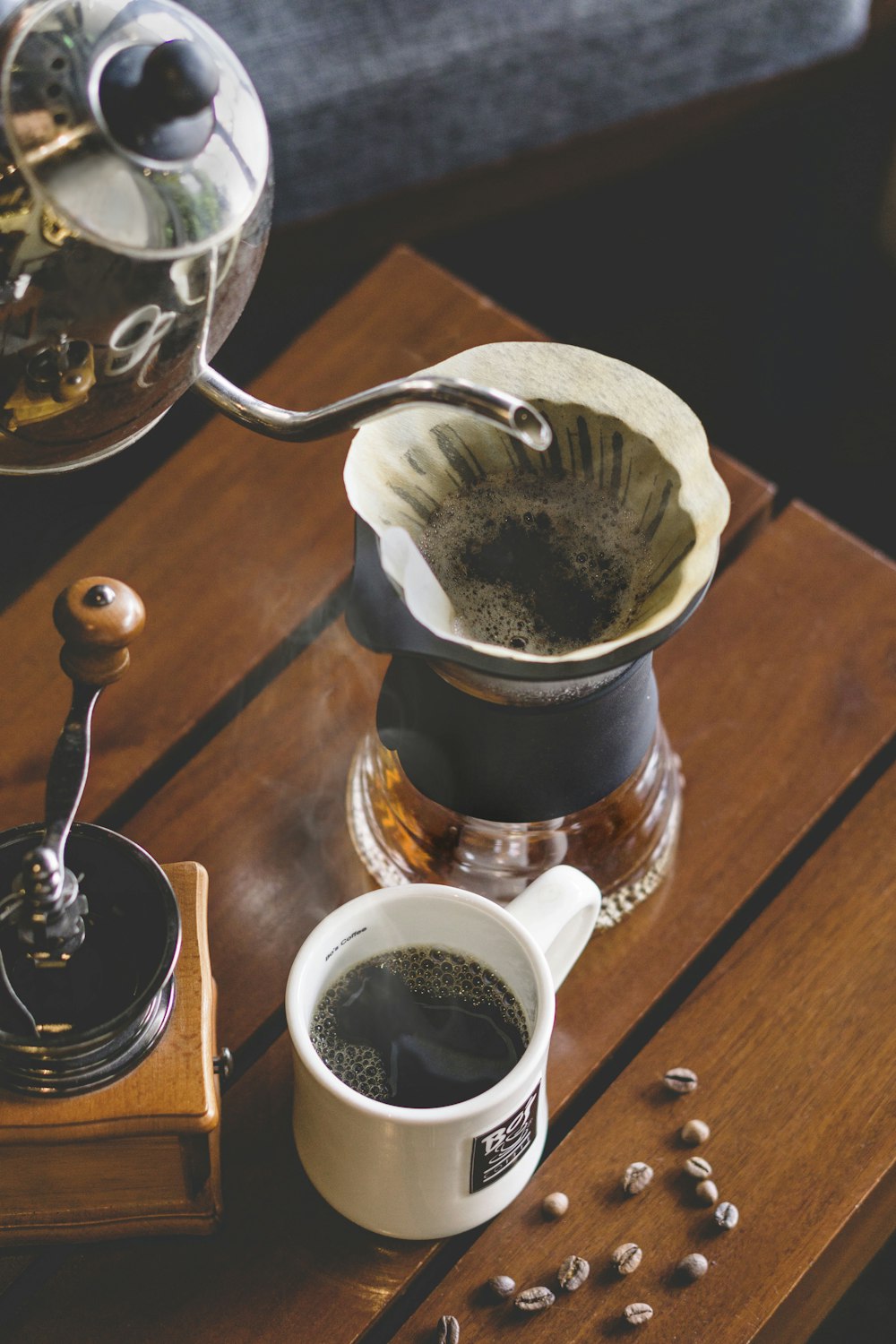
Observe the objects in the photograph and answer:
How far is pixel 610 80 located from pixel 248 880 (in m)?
1.09

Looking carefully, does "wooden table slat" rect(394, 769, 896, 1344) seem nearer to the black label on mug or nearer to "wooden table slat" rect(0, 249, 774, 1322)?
the black label on mug

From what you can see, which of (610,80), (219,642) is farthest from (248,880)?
(610,80)

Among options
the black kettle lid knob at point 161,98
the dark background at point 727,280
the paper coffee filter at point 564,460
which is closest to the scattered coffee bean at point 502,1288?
the paper coffee filter at point 564,460

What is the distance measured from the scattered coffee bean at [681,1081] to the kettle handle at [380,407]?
0.36 metres

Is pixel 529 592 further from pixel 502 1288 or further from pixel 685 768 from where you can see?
pixel 502 1288

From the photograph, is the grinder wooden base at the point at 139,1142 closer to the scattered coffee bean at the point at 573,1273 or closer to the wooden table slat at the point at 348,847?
the wooden table slat at the point at 348,847

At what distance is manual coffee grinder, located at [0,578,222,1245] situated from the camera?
594mm

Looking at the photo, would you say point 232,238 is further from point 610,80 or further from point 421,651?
point 610,80

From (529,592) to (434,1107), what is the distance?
0.28 m

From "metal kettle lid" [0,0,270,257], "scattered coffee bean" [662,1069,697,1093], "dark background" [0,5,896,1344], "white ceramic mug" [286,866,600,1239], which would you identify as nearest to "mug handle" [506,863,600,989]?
"white ceramic mug" [286,866,600,1239]

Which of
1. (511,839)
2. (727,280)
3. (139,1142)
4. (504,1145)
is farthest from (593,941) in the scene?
(727,280)

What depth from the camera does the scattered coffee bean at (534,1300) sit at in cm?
68

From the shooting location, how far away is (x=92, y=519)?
968 mm

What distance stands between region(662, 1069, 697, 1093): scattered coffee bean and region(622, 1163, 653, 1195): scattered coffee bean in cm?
5
